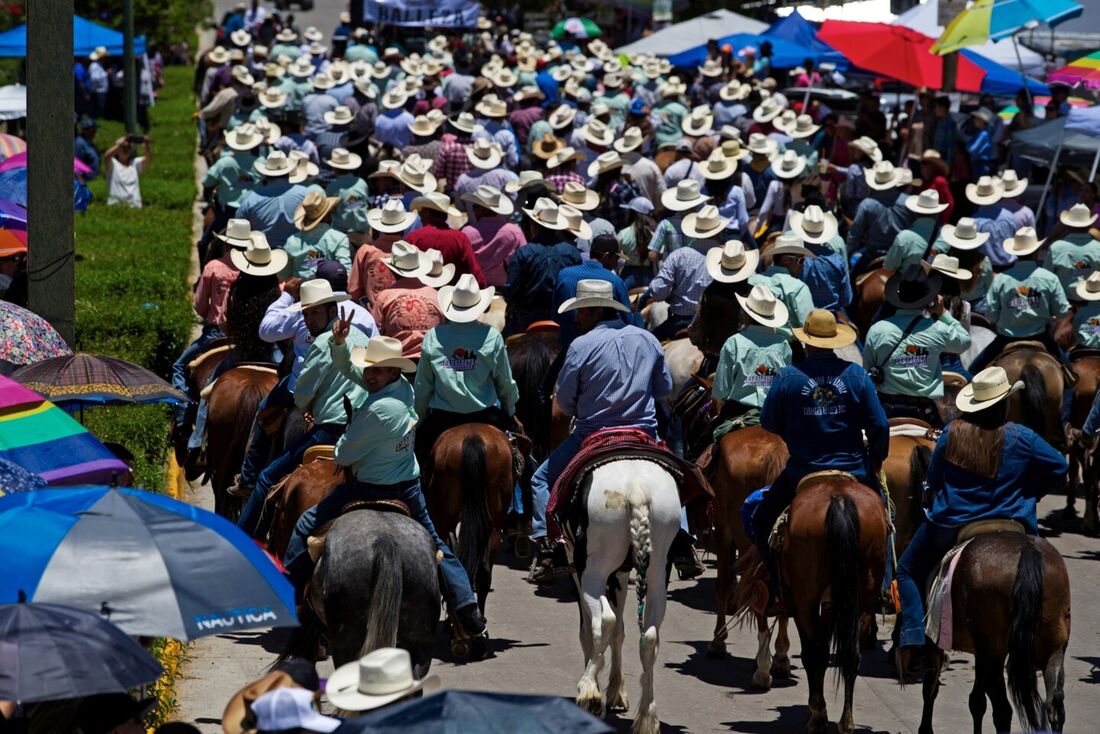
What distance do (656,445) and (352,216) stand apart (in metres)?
8.18

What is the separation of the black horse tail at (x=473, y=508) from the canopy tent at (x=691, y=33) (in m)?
30.1

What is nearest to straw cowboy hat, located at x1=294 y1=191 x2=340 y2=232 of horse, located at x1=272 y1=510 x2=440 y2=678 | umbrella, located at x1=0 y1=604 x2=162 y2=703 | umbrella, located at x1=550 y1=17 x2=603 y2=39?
horse, located at x1=272 y1=510 x2=440 y2=678

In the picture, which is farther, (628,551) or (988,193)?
(988,193)

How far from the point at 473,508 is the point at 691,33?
31.7 meters

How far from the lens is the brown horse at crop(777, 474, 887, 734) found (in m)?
9.80

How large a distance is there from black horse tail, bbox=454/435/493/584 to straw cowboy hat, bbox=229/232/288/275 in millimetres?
2526

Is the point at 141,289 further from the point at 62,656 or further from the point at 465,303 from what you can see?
the point at 62,656

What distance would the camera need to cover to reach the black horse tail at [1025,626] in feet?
30.2

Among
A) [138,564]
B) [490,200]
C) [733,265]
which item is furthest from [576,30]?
[138,564]

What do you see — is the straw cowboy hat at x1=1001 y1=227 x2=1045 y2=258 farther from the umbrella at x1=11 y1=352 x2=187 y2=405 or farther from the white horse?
the umbrella at x1=11 y1=352 x2=187 y2=405

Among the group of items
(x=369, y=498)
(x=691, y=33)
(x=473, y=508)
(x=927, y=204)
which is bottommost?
(x=473, y=508)

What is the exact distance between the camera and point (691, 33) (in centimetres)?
4178

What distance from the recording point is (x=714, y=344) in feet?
44.0

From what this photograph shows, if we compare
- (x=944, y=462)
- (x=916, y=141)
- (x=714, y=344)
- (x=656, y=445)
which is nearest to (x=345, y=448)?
(x=656, y=445)
